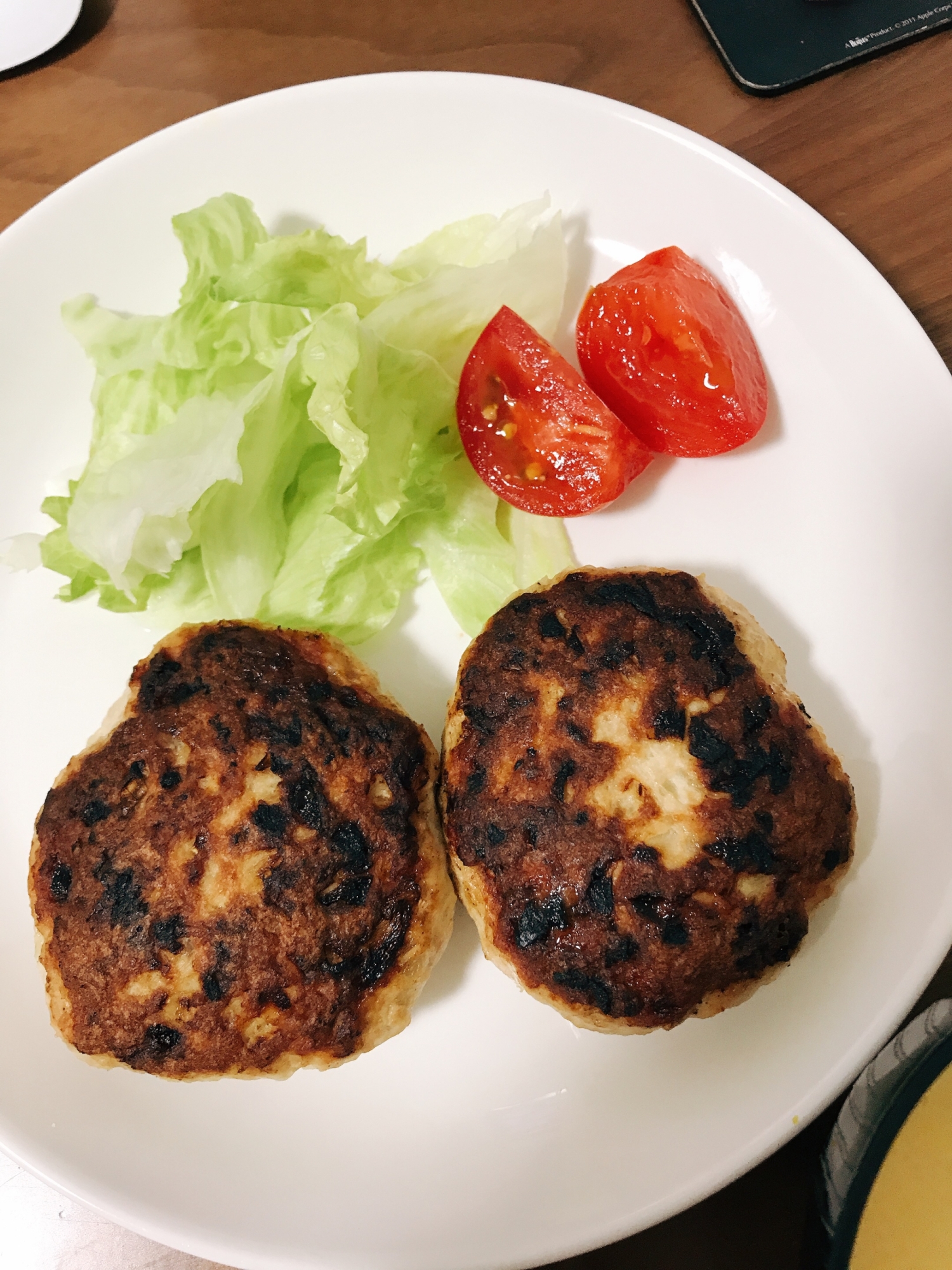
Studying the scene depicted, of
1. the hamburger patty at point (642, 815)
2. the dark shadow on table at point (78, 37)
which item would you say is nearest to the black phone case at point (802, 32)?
the hamburger patty at point (642, 815)

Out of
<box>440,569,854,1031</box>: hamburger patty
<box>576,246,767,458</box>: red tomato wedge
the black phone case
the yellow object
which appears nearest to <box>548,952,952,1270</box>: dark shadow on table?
the yellow object

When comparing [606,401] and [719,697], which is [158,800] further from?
[606,401]

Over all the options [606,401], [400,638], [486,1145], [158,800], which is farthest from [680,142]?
[486,1145]

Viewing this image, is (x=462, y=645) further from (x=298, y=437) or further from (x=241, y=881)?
(x=241, y=881)

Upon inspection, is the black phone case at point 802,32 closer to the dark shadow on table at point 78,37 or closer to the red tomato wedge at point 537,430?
the red tomato wedge at point 537,430

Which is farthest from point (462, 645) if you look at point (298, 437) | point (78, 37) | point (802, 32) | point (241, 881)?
point (78, 37)

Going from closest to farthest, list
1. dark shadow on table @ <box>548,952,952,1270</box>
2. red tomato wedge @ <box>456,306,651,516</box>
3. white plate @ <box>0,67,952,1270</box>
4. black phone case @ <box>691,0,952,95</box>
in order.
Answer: white plate @ <box>0,67,952,1270</box>, dark shadow on table @ <box>548,952,952,1270</box>, red tomato wedge @ <box>456,306,651,516</box>, black phone case @ <box>691,0,952,95</box>

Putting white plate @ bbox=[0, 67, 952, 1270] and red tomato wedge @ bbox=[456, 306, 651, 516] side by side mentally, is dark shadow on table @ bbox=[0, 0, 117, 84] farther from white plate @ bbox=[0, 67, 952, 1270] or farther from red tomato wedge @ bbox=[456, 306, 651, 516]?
red tomato wedge @ bbox=[456, 306, 651, 516]
